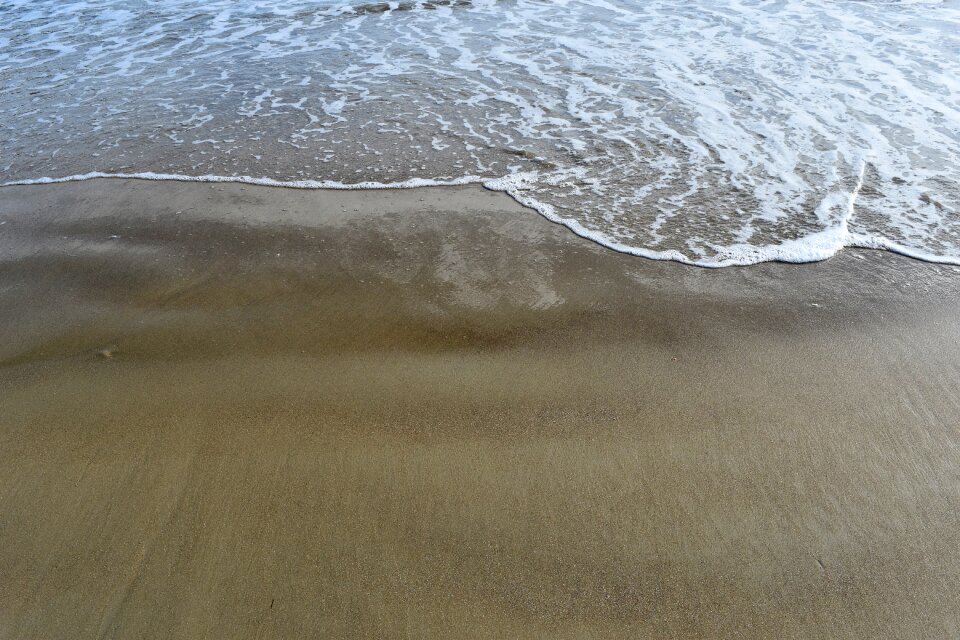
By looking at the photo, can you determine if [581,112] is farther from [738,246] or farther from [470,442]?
[470,442]

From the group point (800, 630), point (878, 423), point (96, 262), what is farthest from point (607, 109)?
point (800, 630)

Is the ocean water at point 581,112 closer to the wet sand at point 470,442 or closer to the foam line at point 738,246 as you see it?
the foam line at point 738,246

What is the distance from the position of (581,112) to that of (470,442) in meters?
4.36

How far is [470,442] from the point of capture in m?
2.67

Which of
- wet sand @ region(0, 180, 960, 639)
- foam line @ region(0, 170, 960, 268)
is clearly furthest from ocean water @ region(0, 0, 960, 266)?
wet sand @ region(0, 180, 960, 639)

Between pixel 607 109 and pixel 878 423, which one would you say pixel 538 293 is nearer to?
pixel 878 423

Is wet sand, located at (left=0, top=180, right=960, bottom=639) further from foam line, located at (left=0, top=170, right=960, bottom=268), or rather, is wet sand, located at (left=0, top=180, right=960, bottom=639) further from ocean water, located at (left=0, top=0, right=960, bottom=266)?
ocean water, located at (left=0, top=0, right=960, bottom=266)

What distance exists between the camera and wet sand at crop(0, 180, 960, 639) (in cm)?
209

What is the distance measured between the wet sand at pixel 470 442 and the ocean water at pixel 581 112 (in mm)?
741

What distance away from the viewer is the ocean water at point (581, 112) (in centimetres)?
445

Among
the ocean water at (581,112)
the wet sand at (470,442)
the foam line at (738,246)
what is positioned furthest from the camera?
the ocean water at (581,112)

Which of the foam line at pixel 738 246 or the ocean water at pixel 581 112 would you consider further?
the ocean water at pixel 581 112

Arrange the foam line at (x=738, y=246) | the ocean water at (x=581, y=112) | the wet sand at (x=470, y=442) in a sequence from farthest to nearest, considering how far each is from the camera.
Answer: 1. the ocean water at (x=581, y=112)
2. the foam line at (x=738, y=246)
3. the wet sand at (x=470, y=442)

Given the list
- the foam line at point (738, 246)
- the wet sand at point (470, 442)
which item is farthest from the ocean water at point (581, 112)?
the wet sand at point (470, 442)
